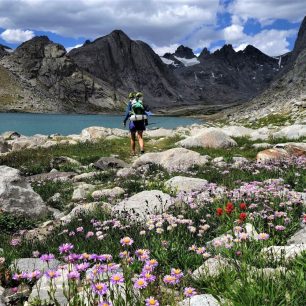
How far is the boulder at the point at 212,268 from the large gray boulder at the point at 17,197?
6.06 metres

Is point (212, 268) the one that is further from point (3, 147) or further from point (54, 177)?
point (3, 147)

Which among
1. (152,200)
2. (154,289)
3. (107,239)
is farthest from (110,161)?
(154,289)

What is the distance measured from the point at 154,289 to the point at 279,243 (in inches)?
106

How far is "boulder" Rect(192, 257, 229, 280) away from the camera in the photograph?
448cm

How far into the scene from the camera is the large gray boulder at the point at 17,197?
9875 millimetres

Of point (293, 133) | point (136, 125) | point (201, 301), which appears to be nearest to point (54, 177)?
point (136, 125)

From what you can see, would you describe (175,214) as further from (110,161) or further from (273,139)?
(273,139)

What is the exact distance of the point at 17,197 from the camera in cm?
1014

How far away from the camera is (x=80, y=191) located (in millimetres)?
12516

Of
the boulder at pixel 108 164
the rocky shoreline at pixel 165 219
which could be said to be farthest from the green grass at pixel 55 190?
the boulder at pixel 108 164

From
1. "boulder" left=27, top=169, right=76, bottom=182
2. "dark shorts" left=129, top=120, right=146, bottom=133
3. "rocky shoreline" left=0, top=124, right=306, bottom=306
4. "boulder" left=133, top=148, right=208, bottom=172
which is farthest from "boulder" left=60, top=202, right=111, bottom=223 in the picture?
"dark shorts" left=129, top=120, right=146, bottom=133

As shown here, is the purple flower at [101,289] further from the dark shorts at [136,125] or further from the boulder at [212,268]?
the dark shorts at [136,125]

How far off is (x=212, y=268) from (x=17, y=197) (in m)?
6.62

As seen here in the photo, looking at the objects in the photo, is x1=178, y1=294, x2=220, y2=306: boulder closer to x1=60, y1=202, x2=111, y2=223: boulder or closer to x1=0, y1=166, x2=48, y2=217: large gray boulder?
x1=60, y1=202, x2=111, y2=223: boulder
